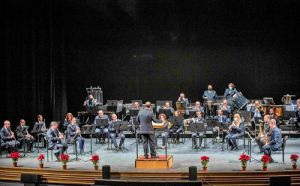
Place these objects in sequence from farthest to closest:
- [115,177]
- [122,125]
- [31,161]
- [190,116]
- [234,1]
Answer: [234,1], [190,116], [122,125], [31,161], [115,177]

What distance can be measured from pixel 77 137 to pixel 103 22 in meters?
8.29

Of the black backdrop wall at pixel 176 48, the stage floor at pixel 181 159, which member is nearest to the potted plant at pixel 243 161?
the stage floor at pixel 181 159

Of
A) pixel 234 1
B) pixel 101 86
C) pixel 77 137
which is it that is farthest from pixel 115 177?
pixel 234 1

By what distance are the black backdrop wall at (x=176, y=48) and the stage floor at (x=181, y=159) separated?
5455 mm

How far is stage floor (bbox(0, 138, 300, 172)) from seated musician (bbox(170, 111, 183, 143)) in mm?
431

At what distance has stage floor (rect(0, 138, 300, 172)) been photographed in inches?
504

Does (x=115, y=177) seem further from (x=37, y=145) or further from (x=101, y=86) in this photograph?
(x=101, y=86)

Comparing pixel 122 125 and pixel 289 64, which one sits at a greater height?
pixel 289 64

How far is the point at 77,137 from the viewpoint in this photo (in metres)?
15.1

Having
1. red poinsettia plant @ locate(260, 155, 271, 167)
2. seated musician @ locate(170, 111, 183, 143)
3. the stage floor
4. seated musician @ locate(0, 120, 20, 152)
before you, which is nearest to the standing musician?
the stage floor

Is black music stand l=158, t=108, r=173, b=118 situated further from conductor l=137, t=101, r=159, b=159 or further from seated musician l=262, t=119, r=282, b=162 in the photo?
seated musician l=262, t=119, r=282, b=162

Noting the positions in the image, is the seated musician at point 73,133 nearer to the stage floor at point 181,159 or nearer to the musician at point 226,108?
the stage floor at point 181,159

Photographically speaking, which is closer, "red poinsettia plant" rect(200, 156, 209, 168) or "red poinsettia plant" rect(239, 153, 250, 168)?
"red poinsettia plant" rect(239, 153, 250, 168)

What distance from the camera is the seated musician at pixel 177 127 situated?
16.2 m
